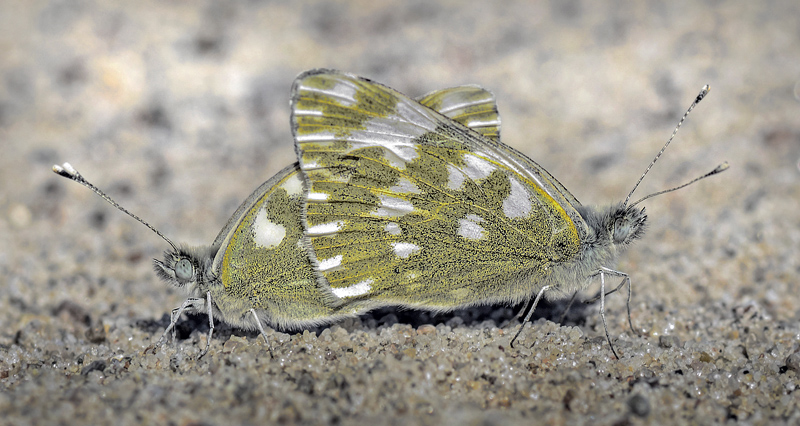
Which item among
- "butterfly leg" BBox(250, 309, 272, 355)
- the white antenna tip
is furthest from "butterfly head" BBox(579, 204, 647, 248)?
the white antenna tip

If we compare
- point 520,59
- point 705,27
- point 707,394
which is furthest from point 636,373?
point 705,27

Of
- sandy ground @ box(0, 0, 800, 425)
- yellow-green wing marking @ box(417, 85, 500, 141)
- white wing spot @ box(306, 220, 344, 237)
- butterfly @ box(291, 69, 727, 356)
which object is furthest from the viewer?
yellow-green wing marking @ box(417, 85, 500, 141)

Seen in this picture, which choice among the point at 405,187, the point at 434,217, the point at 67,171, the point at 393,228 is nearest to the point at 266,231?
the point at 393,228

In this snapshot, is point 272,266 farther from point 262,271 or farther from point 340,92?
point 340,92

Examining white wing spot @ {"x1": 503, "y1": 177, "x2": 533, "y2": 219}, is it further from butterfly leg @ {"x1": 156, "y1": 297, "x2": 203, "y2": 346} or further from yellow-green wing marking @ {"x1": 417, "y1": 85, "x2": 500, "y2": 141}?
butterfly leg @ {"x1": 156, "y1": 297, "x2": 203, "y2": 346}

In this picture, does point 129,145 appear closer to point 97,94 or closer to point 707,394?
point 97,94

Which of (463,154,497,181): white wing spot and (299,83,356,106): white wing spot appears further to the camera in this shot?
(463,154,497,181): white wing spot

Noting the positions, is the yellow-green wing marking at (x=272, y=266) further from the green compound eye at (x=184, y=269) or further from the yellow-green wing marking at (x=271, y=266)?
the green compound eye at (x=184, y=269)
